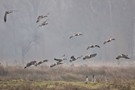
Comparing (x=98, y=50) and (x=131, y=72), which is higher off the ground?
(x=98, y=50)

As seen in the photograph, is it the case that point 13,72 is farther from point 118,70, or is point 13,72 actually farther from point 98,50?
point 98,50

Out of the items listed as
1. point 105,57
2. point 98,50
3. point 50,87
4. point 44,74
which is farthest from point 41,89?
point 98,50

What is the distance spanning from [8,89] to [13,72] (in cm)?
3241

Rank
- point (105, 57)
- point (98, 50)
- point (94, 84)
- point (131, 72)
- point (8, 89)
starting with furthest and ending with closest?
point (98, 50), point (105, 57), point (131, 72), point (94, 84), point (8, 89)

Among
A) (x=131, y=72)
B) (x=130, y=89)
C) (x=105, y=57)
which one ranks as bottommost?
A: (x=130, y=89)

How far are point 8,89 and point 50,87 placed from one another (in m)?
5.14

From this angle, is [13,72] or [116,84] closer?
[116,84]

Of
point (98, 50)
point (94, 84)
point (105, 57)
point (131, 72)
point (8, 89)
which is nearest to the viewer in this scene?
point (8, 89)

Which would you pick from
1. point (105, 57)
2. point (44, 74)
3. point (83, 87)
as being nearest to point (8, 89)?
point (83, 87)

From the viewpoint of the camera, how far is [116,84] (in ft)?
159

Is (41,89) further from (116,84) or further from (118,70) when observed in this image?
(118,70)

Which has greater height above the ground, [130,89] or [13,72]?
[13,72]

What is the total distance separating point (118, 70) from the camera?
76875 millimetres

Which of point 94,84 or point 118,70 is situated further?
point 118,70
